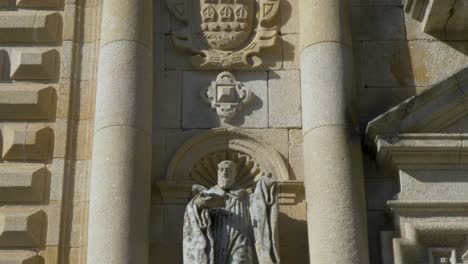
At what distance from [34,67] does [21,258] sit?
7.52 feet

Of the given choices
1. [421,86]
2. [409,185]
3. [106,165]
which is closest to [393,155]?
[409,185]

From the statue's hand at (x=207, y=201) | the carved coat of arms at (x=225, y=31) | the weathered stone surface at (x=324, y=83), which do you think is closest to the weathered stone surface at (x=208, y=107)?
the carved coat of arms at (x=225, y=31)

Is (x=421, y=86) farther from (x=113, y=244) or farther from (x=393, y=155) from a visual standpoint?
(x=113, y=244)

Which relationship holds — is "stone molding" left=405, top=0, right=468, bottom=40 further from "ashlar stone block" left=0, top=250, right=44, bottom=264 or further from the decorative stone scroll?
"ashlar stone block" left=0, top=250, right=44, bottom=264

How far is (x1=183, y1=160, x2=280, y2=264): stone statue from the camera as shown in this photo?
1045 centimetres

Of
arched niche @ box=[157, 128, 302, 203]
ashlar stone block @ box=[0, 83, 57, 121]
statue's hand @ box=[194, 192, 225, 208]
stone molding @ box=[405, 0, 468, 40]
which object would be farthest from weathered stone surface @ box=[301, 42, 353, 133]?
ashlar stone block @ box=[0, 83, 57, 121]

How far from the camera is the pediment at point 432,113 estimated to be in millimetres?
11086

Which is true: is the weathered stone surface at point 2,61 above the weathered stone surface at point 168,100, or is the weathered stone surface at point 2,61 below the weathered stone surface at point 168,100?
above

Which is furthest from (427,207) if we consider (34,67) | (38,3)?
(38,3)

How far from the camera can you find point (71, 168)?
37.7 feet

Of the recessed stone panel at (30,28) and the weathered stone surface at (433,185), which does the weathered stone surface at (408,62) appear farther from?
the recessed stone panel at (30,28)

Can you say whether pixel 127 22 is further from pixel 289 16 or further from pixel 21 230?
pixel 21 230

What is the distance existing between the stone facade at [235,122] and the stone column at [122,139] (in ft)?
0.05

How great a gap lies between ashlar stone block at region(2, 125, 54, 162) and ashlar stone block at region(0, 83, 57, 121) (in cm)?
25
